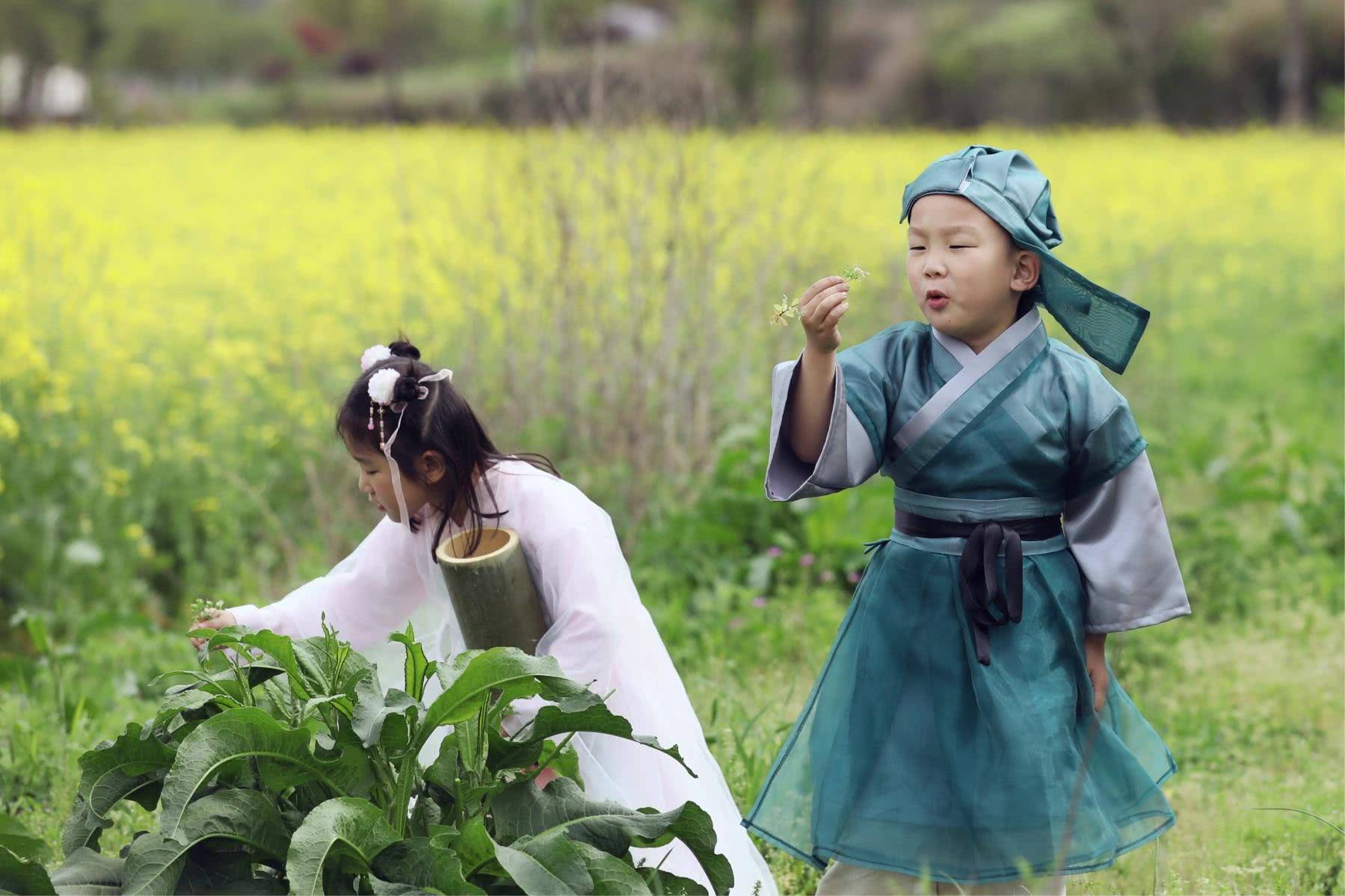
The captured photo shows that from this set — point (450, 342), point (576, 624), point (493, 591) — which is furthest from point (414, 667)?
point (450, 342)

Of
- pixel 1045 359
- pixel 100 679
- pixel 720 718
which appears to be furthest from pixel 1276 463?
pixel 100 679

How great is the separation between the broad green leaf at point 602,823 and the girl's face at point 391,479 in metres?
0.61

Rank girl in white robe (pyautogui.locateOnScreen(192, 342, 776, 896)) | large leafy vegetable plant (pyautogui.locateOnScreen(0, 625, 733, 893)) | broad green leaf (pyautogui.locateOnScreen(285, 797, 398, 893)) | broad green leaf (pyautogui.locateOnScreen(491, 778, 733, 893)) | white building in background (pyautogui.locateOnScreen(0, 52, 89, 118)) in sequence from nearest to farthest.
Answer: broad green leaf (pyautogui.locateOnScreen(285, 797, 398, 893)) → large leafy vegetable plant (pyautogui.locateOnScreen(0, 625, 733, 893)) → broad green leaf (pyautogui.locateOnScreen(491, 778, 733, 893)) → girl in white robe (pyautogui.locateOnScreen(192, 342, 776, 896)) → white building in background (pyautogui.locateOnScreen(0, 52, 89, 118))

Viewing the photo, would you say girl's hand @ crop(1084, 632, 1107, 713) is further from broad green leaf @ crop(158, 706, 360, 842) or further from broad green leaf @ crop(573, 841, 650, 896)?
broad green leaf @ crop(158, 706, 360, 842)

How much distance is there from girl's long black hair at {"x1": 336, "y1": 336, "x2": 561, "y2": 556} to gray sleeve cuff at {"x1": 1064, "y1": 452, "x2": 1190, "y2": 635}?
3.36 ft

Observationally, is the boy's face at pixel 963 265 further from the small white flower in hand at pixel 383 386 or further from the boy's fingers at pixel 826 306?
the small white flower in hand at pixel 383 386

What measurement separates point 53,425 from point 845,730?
3678 millimetres

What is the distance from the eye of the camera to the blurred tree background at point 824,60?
25.1 m

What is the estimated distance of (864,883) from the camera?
2449mm

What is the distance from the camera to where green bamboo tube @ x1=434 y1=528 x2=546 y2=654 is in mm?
2387

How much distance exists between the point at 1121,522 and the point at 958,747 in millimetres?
448

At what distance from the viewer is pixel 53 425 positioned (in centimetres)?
509

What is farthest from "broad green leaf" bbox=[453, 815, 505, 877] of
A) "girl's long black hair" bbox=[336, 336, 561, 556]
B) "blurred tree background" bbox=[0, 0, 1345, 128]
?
Answer: "blurred tree background" bbox=[0, 0, 1345, 128]

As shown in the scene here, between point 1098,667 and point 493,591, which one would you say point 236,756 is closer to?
point 493,591
